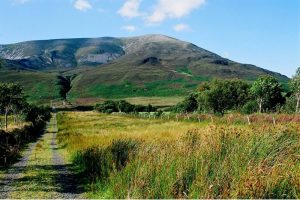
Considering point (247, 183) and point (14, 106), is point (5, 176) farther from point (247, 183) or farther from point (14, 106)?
point (14, 106)

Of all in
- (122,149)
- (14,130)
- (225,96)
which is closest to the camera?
(122,149)

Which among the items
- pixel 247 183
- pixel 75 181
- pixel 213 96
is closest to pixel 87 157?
pixel 75 181

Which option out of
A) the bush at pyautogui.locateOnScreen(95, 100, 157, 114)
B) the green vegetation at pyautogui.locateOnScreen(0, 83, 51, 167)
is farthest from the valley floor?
the bush at pyautogui.locateOnScreen(95, 100, 157, 114)

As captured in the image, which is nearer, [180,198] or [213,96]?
[180,198]

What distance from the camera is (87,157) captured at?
21.5m

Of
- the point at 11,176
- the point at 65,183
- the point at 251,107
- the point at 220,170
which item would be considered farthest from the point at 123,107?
the point at 220,170

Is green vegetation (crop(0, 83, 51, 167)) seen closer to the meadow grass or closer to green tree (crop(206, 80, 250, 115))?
the meadow grass

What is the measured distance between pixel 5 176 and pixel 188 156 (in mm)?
10777

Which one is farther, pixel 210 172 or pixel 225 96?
pixel 225 96

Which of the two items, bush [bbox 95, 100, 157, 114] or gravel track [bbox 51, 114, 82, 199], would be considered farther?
bush [bbox 95, 100, 157, 114]

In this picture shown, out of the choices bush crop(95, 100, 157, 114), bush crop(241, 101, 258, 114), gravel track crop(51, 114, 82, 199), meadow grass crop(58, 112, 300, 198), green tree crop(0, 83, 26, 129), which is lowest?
bush crop(95, 100, 157, 114)

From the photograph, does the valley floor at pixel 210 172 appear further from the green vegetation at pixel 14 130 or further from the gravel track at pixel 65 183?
the green vegetation at pixel 14 130

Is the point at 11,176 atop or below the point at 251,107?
below

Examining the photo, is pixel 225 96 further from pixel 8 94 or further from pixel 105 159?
pixel 105 159
